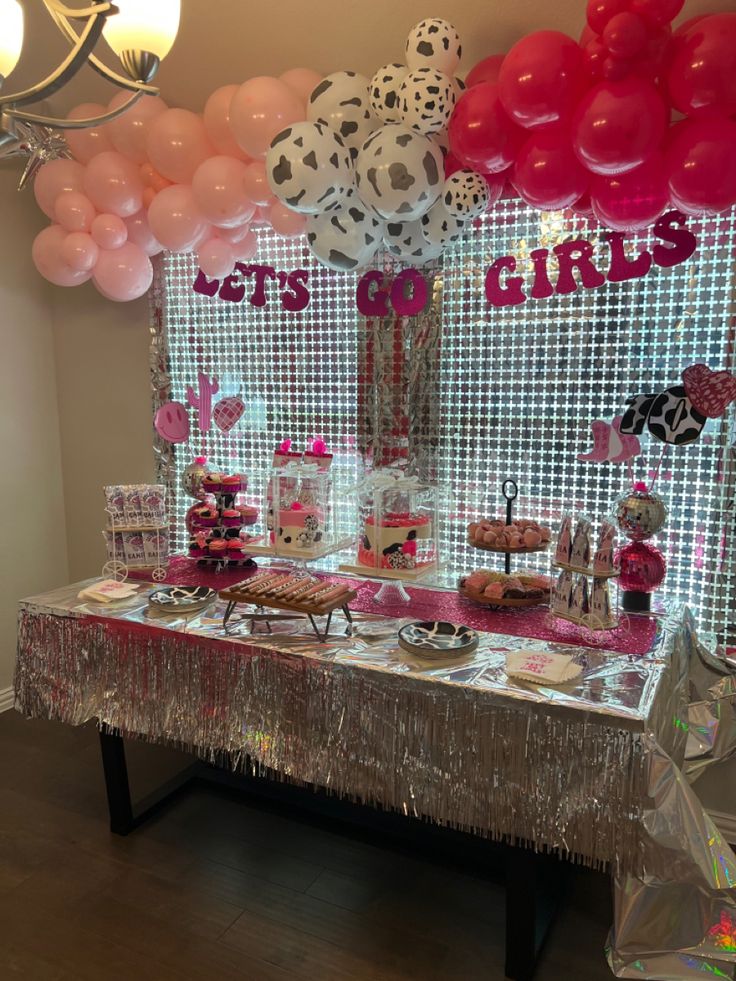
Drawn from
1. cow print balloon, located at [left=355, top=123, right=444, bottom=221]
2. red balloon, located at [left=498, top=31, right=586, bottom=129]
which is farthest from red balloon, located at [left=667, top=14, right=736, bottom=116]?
cow print balloon, located at [left=355, top=123, right=444, bottom=221]

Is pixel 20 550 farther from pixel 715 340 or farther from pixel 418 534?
pixel 715 340

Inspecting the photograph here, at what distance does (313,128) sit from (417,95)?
319mm

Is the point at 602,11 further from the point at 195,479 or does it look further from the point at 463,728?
the point at 195,479

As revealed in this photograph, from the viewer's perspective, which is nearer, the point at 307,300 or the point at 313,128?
the point at 313,128

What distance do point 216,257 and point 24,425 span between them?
153cm

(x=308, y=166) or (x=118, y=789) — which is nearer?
(x=308, y=166)

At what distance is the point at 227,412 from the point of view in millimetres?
3191

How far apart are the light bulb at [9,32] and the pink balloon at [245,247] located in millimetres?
1295

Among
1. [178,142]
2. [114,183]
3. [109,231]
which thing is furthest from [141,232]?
[178,142]

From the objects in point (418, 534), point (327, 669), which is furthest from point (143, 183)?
point (327, 669)

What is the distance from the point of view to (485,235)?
2719 millimetres

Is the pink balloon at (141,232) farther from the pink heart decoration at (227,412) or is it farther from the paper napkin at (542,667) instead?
the paper napkin at (542,667)

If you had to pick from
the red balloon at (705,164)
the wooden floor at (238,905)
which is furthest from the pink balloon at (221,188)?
the wooden floor at (238,905)

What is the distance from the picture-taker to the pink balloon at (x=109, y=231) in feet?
9.25
